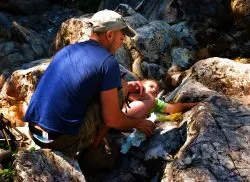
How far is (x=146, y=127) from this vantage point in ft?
21.2

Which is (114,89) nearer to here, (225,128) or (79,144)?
(79,144)

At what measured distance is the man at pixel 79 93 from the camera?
5.43 m

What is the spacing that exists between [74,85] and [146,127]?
155 centimetres

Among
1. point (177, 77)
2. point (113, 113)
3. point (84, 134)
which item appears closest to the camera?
point (113, 113)

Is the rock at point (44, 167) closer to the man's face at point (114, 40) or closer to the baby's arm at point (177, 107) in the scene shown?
the man's face at point (114, 40)

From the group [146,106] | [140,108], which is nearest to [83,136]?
[140,108]

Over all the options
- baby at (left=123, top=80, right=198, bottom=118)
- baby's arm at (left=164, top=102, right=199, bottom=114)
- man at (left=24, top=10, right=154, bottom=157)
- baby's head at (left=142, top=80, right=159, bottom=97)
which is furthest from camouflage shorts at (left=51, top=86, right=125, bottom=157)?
baby's arm at (left=164, top=102, right=199, bottom=114)

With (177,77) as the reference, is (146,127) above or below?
above

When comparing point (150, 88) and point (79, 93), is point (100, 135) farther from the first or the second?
point (150, 88)

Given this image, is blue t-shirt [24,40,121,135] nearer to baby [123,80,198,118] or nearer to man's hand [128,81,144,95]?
baby [123,80,198,118]

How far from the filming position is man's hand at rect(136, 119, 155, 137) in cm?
631

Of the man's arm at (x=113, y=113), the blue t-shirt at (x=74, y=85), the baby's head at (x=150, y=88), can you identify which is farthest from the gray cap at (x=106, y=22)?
the baby's head at (x=150, y=88)

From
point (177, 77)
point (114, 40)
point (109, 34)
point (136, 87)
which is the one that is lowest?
point (177, 77)

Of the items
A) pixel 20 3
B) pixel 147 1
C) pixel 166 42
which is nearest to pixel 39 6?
pixel 20 3
